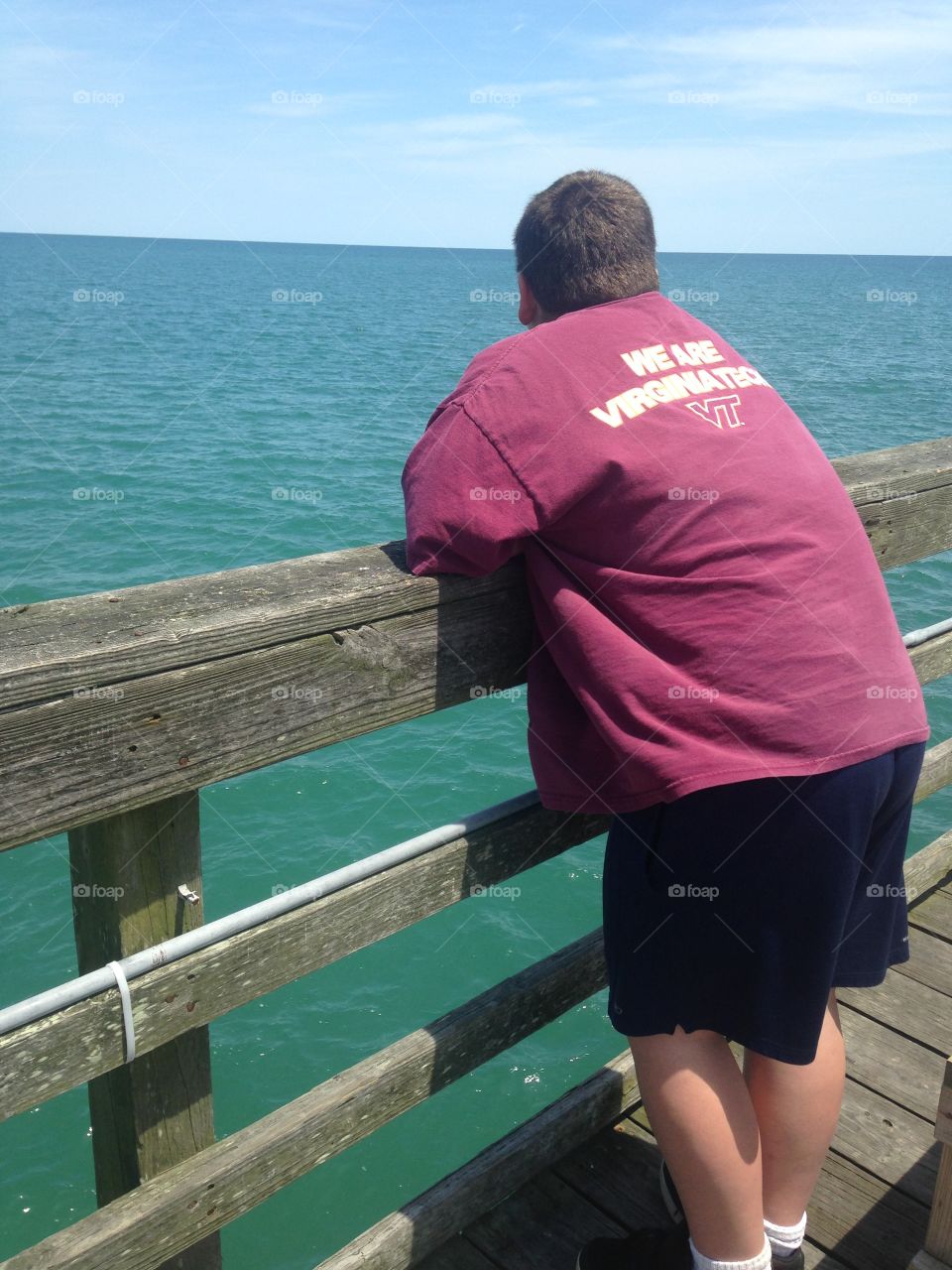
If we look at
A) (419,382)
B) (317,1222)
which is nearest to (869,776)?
(317,1222)

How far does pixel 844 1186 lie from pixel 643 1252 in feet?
1.82

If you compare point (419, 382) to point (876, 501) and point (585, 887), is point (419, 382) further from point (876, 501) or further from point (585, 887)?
point (876, 501)

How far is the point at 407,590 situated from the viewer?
5.14 feet

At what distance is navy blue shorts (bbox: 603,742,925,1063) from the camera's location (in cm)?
156

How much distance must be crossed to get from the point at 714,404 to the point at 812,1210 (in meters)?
1.56

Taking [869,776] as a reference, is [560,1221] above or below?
below

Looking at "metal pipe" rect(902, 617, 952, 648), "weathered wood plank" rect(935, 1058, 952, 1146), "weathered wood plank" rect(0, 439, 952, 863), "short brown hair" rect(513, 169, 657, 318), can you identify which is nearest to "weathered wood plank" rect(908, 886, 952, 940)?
"metal pipe" rect(902, 617, 952, 648)

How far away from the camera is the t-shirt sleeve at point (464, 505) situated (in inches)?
60.8

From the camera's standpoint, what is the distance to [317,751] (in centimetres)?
678

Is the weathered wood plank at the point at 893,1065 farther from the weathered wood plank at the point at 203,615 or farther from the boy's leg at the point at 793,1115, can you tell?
the weathered wood plank at the point at 203,615

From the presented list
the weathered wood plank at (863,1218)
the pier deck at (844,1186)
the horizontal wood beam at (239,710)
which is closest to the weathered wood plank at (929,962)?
the pier deck at (844,1186)

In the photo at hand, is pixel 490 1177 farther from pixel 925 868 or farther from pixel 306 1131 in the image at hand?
pixel 925 868

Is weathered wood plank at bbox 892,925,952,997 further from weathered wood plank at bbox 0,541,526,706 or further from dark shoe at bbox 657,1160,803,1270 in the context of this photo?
weathered wood plank at bbox 0,541,526,706

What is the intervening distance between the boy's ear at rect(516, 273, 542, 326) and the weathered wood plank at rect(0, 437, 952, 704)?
1.38 feet
